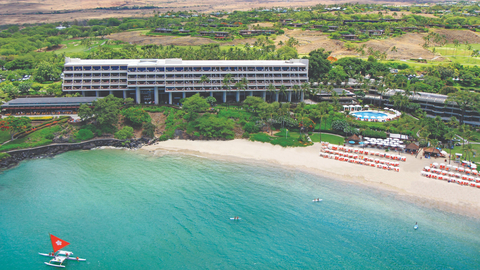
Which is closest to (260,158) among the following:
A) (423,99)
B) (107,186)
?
(107,186)

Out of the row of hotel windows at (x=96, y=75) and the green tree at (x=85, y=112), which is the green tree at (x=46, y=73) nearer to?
the row of hotel windows at (x=96, y=75)

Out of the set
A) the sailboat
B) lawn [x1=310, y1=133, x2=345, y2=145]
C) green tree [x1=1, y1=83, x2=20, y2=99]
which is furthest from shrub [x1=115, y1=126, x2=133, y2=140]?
lawn [x1=310, y1=133, x2=345, y2=145]

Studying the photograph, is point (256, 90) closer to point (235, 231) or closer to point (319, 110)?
point (319, 110)

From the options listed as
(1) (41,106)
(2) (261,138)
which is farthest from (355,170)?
(1) (41,106)

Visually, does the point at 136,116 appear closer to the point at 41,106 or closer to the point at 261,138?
the point at 41,106

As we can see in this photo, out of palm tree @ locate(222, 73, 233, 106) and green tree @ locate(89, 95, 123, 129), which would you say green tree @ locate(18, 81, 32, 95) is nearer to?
green tree @ locate(89, 95, 123, 129)
